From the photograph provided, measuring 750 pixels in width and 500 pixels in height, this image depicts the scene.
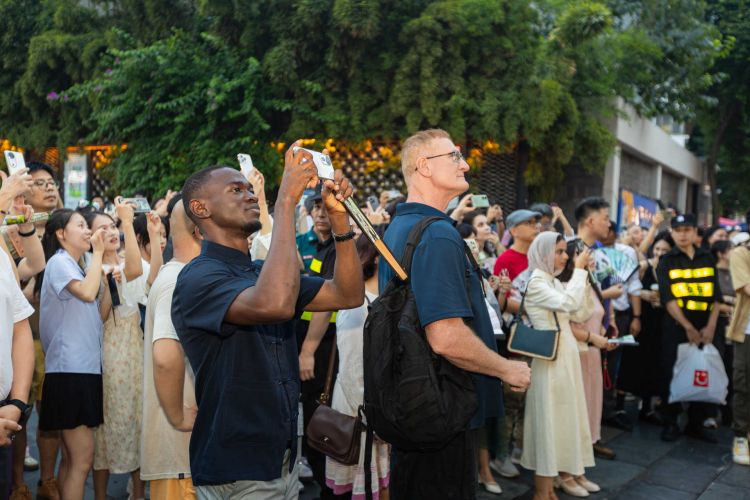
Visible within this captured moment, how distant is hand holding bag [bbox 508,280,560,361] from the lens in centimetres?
435

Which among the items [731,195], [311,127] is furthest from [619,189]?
[731,195]

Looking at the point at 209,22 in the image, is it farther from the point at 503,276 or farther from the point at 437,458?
the point at 437,458

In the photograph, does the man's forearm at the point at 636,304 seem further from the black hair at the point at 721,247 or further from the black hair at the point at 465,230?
the black hair at the point at 465,230

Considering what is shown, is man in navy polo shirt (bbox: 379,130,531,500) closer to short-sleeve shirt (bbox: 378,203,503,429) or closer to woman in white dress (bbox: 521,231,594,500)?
short-sleeve shirt (bbox: 378,203,503,429)

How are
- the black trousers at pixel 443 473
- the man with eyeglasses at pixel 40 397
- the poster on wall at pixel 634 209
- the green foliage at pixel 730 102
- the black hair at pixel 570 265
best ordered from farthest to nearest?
the green foliage at pixel 730 102, the poster on wall at pixel 634 209, the black hair at pixel 570 265, the man with eyeglasses at pixel 40 397, the black trousers at pixel 443 473

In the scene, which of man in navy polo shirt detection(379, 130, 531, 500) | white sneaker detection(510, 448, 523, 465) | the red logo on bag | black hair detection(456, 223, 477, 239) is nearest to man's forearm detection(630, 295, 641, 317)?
the red logo on bag

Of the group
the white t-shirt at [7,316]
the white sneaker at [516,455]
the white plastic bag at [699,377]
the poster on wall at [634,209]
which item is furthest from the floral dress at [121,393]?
the poster on wall at [634,209]

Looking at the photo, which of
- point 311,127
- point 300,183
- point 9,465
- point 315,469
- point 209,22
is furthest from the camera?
point 209,22

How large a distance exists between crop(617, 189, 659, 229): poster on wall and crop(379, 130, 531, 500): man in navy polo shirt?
12.1 meters

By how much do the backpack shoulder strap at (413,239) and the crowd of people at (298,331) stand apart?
0.04 metres

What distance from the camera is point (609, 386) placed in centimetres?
622

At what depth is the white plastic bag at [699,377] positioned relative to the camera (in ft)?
19.8

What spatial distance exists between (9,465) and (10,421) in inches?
12.2

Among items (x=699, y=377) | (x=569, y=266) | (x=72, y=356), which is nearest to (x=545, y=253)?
(x=569, y=266)
